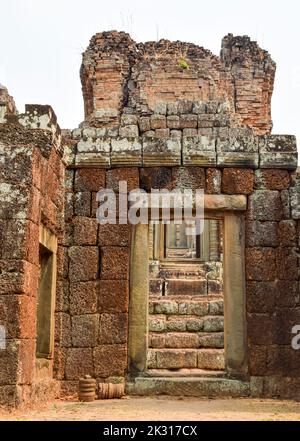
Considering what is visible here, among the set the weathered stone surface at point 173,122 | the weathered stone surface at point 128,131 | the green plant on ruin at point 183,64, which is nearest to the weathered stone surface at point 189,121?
the weathered stone surface at point 173,122

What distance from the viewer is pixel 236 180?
895 centimetres

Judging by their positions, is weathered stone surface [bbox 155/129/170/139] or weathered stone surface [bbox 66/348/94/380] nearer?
weathered stone surface [bbox 66/348/94/380]

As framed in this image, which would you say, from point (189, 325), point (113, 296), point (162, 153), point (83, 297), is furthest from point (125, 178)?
point (189, 325)

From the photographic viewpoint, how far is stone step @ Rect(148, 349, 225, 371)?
985 centimetres

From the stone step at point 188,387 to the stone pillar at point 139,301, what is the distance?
228mm

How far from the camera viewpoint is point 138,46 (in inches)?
686

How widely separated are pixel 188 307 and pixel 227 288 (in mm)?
3120

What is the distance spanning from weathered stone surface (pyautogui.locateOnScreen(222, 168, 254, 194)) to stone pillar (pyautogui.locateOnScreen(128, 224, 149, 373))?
1344 mm

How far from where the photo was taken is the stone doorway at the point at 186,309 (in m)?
9.91

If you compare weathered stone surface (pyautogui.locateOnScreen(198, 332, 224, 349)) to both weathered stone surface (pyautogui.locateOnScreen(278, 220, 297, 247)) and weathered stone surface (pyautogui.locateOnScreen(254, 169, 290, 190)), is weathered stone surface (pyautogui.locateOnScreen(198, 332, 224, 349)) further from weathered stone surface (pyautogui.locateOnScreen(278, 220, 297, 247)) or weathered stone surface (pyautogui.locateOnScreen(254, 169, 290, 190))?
weathered stone surface (pyautogui.locateOnScreen(254, 169, 290, 190))

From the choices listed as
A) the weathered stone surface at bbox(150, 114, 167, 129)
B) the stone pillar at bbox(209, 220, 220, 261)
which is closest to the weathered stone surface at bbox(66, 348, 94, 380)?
the weathered stone surface at bbox(150, 114, 167, 129)

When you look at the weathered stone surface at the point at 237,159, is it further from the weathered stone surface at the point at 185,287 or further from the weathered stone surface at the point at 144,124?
the weathered stone surface at the point at 185,287

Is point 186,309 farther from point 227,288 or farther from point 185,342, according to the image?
point 227,288
